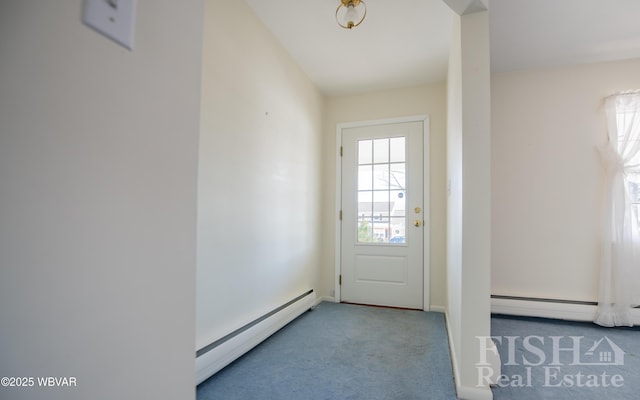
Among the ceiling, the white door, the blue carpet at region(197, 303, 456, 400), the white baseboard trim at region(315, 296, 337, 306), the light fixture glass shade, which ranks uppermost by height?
the ceiling

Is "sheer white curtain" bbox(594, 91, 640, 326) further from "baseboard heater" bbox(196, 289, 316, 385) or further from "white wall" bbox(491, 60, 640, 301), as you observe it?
"baseboard heater" bbox(196, 289, 316, 385)

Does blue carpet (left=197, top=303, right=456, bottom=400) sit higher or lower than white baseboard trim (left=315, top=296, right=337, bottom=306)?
higher

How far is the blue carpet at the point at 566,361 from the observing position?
1.74 metres

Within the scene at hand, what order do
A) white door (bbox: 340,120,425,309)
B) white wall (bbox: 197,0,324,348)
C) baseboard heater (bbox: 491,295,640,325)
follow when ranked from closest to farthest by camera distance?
white wall (bbox: 197,0,324,348) → baseboard heater (bbox: 491,295,640,325) → white door (bbox: 340,120,425,309)

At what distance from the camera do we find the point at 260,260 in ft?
7.79

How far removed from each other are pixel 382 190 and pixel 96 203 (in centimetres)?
327

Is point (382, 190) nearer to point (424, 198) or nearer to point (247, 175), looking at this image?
point (424, 198)

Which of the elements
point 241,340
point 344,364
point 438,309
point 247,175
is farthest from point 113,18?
point 438,309

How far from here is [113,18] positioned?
0.41 m

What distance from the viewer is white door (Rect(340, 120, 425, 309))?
132 inches

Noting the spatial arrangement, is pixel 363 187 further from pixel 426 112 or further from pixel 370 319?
pixel 370 319

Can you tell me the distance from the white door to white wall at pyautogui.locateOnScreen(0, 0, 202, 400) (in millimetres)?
3060

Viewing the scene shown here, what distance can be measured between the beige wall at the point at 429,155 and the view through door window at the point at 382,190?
309mm

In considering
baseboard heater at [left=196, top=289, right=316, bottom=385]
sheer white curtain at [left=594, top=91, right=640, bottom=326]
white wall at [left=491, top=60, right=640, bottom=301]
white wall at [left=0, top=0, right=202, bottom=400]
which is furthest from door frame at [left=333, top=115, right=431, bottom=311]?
white wall at [left=0, top=0, right=202, bottom=400]
